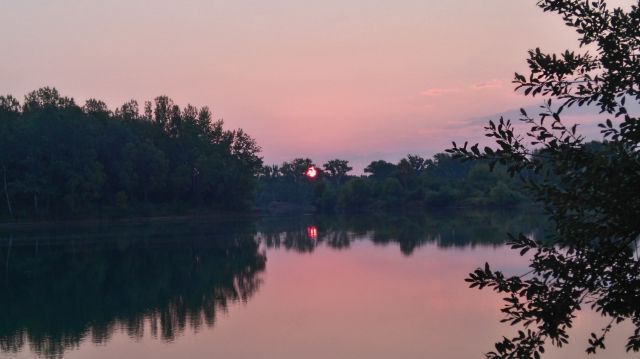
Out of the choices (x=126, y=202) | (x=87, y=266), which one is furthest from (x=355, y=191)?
(x=87, y=266)

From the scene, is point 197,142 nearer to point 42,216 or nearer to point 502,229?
point 42,216

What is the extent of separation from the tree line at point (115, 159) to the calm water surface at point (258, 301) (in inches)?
1003

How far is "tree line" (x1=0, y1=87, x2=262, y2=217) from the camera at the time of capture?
2527 inches

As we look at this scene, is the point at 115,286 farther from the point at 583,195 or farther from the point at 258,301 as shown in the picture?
the point at 583,195

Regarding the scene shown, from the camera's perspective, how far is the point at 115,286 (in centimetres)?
2536

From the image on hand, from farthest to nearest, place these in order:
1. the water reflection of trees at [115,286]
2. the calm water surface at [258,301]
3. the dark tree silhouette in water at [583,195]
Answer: the water reflection of trees at [115,286]
the calm water surface at [258,301]
the dark tree silhouette in water at [583,195]

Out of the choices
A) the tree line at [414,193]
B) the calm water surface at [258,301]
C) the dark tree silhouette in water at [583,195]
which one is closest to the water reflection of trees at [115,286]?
the calm water surface at [258,301]

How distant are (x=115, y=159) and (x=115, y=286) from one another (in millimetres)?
49406

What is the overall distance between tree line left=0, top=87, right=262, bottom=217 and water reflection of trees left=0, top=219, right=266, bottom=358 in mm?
20258

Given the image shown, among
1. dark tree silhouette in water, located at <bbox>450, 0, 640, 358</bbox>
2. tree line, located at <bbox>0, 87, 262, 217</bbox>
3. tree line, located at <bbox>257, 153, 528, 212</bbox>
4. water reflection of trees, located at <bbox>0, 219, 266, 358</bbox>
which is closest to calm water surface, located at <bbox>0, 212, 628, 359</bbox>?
water reflection of trees, located at <bbox>0, 219, 266, 358</bbox>

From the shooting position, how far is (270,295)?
2206cm

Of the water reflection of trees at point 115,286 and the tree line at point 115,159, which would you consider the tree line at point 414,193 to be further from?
the water reflection of trees at point 115,286

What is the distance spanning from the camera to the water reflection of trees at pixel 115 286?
1744cm

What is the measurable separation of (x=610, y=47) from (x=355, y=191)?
293ft
